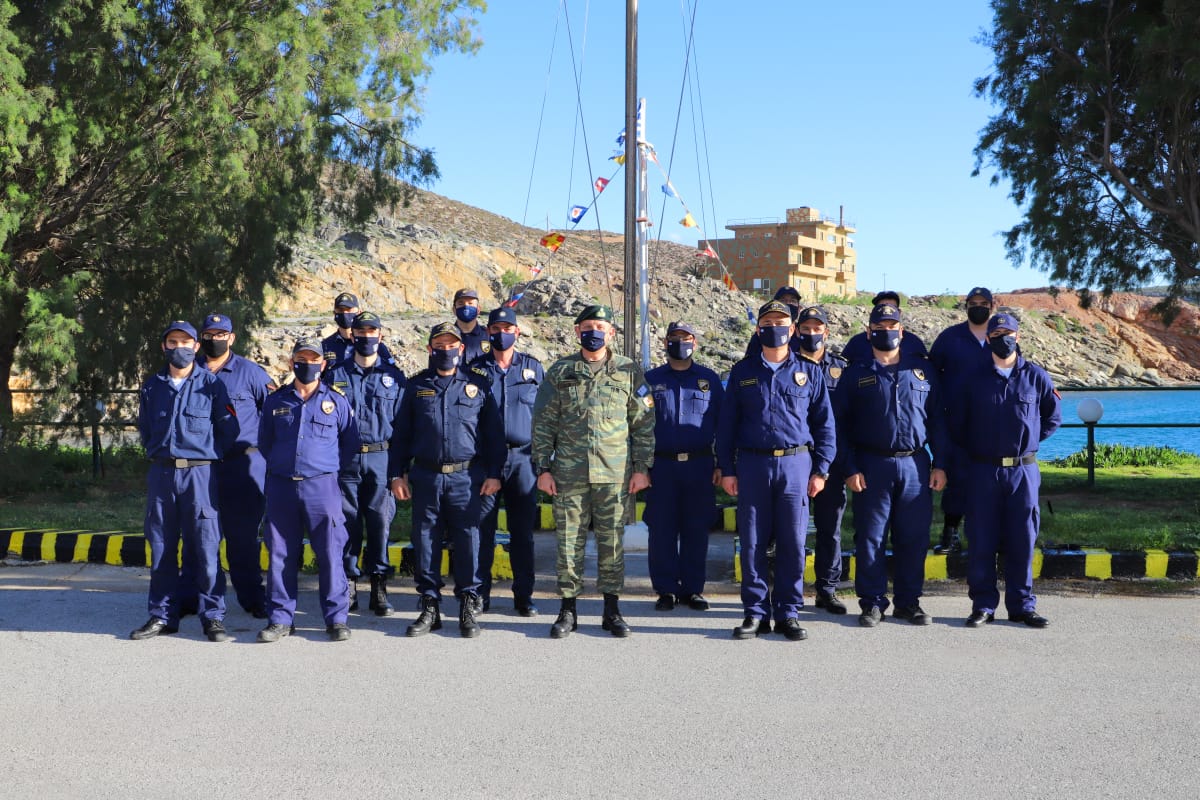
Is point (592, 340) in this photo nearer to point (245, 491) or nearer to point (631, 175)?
point (245, 491)

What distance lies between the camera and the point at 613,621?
6418 mm

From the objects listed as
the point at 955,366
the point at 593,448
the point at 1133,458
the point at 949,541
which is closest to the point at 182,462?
the point at 593,448

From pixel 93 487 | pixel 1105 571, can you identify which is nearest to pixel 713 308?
pixel 93 487

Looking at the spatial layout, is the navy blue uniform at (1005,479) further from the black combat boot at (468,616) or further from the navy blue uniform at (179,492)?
the navy blue uniform at (179,492)

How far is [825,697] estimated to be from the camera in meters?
4.99

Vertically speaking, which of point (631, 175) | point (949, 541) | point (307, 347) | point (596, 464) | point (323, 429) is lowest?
point (949, 541)

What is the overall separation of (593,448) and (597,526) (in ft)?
1.66

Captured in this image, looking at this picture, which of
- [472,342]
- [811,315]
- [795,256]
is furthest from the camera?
[795,256]

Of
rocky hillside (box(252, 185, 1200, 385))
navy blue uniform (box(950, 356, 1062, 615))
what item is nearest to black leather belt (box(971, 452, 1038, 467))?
navy blue uniform (box(950, 356, 1062, 615))

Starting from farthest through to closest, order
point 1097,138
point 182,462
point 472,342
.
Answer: point 1097,138
point 472,342
point 182,462

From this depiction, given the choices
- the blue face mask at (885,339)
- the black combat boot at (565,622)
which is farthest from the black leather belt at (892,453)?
the black combat boot at (565,622)

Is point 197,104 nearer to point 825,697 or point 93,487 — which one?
point 93,487

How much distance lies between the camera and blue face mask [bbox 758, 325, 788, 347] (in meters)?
6.59

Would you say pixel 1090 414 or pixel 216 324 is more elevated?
pixel 216 324
